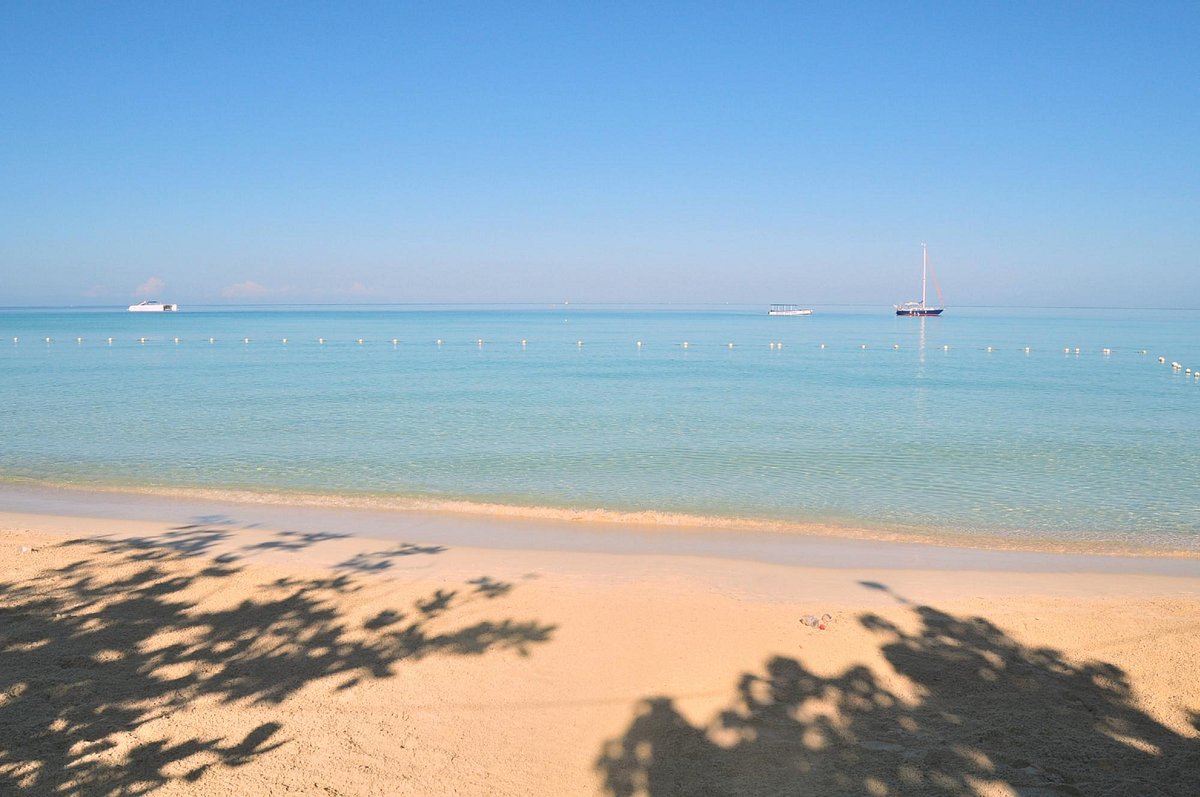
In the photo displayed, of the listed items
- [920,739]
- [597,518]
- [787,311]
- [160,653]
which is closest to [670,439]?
[597,518]

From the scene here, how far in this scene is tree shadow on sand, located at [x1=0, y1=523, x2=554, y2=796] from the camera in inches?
195

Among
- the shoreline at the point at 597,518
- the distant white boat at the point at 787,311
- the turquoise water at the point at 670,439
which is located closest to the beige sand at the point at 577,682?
the shoreline at the point at 597,518

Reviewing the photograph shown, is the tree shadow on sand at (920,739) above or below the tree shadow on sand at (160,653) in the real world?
below

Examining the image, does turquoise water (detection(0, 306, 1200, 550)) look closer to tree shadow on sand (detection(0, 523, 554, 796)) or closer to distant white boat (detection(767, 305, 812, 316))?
tree shadow on sand (detection(0, 523, 554, 796))

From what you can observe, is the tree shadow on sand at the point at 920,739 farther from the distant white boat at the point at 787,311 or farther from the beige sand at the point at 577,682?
the distant white boat at the point at 787,311

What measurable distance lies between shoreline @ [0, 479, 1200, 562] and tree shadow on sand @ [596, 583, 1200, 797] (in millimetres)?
5061

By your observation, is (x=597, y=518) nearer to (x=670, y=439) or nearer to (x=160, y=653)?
(x=160, y=653)

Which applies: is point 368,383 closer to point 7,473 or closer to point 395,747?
point 7,473

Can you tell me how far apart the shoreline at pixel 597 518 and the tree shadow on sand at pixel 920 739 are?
506 centimetres

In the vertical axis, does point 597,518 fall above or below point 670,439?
below

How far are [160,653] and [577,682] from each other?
3.28 m

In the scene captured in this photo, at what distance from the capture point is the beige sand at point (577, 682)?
494 centimetres

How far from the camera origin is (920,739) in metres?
5.31

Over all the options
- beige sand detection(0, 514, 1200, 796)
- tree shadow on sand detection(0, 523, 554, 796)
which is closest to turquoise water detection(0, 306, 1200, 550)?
beige sand detection(0, 514, 1200, 796)
